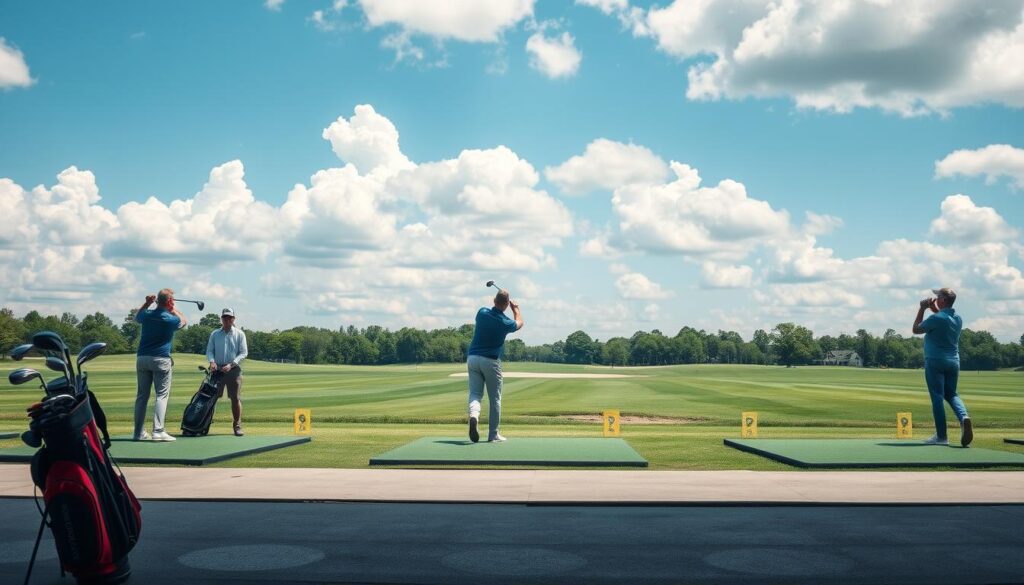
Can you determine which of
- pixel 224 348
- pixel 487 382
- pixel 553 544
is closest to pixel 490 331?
pixel 487 382

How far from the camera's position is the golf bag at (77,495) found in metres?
A: 5.45

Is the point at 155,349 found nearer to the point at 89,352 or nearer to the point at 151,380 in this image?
the point at 151,380

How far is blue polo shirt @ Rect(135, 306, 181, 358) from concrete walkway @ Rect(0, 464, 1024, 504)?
11.0 ft

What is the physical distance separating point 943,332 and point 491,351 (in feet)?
24.0

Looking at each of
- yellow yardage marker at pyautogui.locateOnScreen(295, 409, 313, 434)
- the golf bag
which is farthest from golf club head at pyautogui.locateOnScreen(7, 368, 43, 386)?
yellow yardage marker at pyautogui.locateOnScreen(295, 409, 313, 434)

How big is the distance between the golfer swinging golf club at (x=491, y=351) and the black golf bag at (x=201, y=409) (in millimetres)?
4804

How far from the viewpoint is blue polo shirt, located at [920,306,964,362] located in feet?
46.5

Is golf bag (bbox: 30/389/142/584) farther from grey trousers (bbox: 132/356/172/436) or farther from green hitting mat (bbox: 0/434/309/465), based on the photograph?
grey trousers (bbox: 132/356/172/436)

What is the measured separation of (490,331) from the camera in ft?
46.0

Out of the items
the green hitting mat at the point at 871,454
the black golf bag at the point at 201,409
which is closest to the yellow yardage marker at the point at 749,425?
the green hitting mat at the point at 871,454

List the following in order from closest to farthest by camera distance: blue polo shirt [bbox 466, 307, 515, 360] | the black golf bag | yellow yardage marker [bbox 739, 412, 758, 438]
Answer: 1. blue polo shirt [bbox 466, 307, 515, 360]
2. the black golf bag
3. yellow yardage marker [bbox 739, 412, 758, 438]

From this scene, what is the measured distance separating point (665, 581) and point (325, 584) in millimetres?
2239

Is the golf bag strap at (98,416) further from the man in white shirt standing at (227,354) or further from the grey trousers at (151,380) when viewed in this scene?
the man in white shirt standing at (227,354)

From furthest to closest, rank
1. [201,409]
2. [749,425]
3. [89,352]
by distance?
1. [749,425]
2. [201,409]
3. [89,352]
